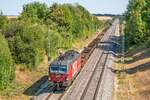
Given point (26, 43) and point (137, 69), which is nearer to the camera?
point (26, 43)

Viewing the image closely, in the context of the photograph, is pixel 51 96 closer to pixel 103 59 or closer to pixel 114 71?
pixel 114 71

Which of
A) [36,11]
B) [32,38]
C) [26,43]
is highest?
[36,11]

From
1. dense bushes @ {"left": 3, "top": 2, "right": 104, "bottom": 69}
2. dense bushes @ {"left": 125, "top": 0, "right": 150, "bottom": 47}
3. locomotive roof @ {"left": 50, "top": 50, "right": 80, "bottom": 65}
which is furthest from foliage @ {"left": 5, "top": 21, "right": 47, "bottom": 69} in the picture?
dense bushes @ {"left": 125, "top": 0, "right": 150, "bottom": 47}

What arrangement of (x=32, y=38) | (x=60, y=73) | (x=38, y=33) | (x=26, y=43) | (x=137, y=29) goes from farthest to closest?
(x=137, y=29) → (x=38, y=33) → (x=32, y=38) → (x=26, y=43) → (x=60, y=73)

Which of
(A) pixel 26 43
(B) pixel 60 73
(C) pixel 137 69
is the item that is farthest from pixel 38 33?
(B) pixel 60 73

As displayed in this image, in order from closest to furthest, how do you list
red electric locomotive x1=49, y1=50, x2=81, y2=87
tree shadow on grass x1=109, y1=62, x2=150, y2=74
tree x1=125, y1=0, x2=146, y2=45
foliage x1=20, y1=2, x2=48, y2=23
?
red electric locomotive x1=49, y1=50, x2=81, y2=87 → tree shadow on grass x1=109, y1=62, x2=150, y2=74 → tree x1=125, y1=0, x2=146, y2=45 → foliage x1=20, y1=2, x2=48, y2=23

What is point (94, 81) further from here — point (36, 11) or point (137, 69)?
point (36, 11)

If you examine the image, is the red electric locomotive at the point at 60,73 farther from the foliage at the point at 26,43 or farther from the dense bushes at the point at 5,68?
the foliage at the point at 26,43

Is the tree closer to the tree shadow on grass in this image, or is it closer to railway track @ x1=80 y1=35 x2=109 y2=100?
railway track @ x1=80 y1=35 x2=109 y2=100

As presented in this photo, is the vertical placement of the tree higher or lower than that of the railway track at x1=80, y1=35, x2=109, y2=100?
higher

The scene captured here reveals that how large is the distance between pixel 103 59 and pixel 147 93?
29425 millimetres

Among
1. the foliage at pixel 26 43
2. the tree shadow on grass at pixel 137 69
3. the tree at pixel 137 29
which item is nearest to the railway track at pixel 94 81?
the tree shadow on grass at pixel 137 69

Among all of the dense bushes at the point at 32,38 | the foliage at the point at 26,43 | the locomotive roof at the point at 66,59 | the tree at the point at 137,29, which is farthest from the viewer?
the tree at the point at 137,29

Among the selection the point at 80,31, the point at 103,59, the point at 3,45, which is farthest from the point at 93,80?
the point at 80,31
